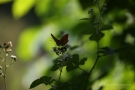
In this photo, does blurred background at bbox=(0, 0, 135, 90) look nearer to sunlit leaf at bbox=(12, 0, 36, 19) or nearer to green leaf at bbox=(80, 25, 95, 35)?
sunlit leaf at bbox=(12, 0, 36, 19)

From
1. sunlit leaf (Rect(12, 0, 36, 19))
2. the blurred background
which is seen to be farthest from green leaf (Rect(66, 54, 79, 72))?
sunlit leaf (Rect(12, 0, 36, 19))

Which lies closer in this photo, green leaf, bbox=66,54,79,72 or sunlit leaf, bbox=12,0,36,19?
green leaf, bbox=66,54,79,72

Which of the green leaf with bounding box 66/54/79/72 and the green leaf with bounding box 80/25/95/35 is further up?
→ the green leaf with bounding box 80/25/95/35

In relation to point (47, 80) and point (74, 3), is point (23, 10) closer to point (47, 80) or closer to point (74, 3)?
point (74, 3)

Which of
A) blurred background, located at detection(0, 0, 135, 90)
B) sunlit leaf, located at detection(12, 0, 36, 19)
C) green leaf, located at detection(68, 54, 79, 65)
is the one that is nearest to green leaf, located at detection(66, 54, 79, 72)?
green leaf, located at detection(68, 54, 79, 65)

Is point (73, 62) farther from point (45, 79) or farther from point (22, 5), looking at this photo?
point (22, 5)

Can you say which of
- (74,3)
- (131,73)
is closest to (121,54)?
(131,73)

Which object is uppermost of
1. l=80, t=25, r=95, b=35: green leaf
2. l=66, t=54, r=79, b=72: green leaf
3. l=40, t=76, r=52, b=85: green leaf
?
l=80, t=25, r=95, b=35: green leaf

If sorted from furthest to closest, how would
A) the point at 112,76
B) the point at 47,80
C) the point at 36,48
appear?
the point at 36,48
the point at 112,76
the point at 47,80

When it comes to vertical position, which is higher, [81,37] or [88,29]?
[81,37]

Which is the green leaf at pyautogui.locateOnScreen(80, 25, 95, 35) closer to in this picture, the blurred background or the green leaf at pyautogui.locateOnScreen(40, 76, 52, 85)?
the green leaf at pyautogui.locateOnScreen(40, 76, 52, 85)

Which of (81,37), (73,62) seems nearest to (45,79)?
(73,62)
